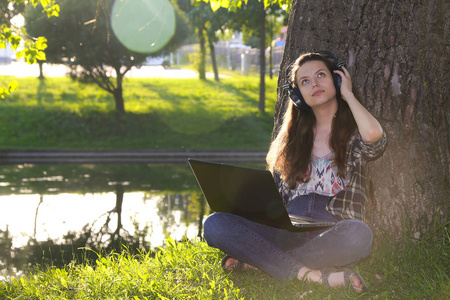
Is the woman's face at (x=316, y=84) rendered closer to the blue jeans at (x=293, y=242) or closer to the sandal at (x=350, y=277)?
the blue jeans at (x=293, y=242)

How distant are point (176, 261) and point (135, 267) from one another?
1.02 feet

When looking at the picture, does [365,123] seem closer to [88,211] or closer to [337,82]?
[337,82]

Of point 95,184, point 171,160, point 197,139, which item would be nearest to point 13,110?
point 197,139

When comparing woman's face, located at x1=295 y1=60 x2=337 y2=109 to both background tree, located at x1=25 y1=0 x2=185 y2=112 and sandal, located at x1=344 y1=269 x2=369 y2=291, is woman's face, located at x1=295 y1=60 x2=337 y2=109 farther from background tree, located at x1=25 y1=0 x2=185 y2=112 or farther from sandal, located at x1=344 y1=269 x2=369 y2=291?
background tree, located at x1=25 y1=0 x2=185 y2=112

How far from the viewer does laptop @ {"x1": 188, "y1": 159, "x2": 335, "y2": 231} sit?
3676 mm

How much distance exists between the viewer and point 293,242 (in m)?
4.12

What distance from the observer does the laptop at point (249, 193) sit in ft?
12.1

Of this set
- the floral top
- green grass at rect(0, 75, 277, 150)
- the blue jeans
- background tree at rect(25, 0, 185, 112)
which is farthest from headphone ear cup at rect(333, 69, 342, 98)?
background tree at rect(25, 0, 185, 112)

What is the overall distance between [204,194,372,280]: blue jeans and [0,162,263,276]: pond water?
2193 mm

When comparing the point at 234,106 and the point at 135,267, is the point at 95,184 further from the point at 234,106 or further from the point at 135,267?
the point at 234,106

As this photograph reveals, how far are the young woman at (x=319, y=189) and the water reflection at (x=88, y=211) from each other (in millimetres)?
2418

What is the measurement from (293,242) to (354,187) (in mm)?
558

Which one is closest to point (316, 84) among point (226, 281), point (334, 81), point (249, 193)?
point (334, 81)

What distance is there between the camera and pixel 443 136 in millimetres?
4441
